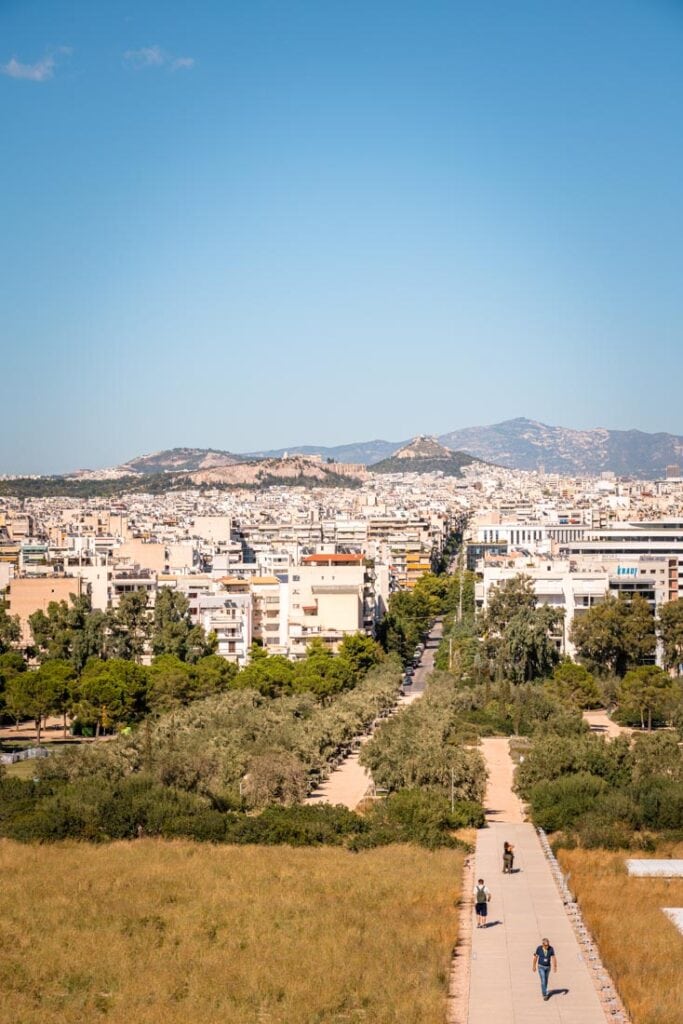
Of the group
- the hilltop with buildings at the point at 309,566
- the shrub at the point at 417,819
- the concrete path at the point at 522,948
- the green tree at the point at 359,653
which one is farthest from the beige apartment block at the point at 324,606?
the concrete path at the point at 522,948

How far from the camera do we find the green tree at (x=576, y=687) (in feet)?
166

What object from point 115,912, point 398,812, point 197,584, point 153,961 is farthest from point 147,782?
point 197,584

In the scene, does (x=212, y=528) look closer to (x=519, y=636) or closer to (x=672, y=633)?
(x=672, y=633)

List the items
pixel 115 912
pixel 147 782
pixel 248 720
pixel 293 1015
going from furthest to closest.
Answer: pixel 248 720 → pixel 147 782 → pixel 115 912 → pixel 293 1015

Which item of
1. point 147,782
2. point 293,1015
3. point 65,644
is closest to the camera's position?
point 293,1015

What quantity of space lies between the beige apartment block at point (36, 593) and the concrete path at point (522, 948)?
35988mm

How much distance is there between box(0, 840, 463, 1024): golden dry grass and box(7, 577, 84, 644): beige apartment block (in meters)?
34.8

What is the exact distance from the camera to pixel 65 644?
5509 cm

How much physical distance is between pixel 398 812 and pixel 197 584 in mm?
37337

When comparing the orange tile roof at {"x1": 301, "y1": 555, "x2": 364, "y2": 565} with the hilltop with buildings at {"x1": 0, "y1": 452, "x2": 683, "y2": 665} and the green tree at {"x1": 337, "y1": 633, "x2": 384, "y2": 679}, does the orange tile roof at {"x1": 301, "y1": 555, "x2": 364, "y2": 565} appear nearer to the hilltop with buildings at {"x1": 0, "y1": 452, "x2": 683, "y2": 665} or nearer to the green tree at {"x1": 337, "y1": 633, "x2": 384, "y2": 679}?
the hilltop with buildings at {"x1": 0, "y1": 452, "x2": 683, "y2": 665}

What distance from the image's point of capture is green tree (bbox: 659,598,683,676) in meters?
55.2

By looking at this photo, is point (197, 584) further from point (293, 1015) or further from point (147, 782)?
point (293, 1015)

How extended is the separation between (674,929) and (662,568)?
44.0 meters

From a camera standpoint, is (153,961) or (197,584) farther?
(197,584)
